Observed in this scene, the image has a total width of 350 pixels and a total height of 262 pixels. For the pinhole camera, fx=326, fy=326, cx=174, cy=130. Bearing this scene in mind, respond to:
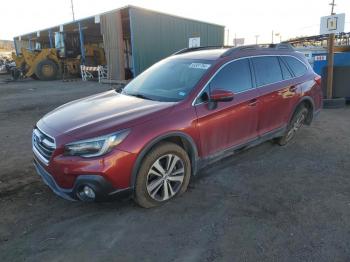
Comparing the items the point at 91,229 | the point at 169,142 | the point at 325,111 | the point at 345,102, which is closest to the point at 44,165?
the point at 91,229

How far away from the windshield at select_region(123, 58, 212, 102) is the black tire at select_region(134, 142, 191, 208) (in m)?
0.66

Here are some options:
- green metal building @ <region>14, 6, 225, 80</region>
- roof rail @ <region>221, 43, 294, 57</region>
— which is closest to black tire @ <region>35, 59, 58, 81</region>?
green metal building @ <region>14, 6, 225, 80</region>

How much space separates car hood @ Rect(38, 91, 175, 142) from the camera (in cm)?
332

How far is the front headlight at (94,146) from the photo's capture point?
321 cm

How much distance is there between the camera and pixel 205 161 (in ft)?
13.5

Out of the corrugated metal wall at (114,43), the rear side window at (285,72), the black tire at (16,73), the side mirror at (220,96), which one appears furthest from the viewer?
the black tire at (16,73)

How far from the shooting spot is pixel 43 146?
140 inches

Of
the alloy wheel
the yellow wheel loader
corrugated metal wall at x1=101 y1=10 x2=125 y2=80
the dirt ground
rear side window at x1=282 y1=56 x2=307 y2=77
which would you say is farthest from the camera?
the yellow wheel loader

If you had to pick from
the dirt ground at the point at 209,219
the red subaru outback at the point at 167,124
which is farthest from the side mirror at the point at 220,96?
the dirt ground at the point at 209,219

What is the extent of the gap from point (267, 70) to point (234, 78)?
0.87m

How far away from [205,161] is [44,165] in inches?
74.4

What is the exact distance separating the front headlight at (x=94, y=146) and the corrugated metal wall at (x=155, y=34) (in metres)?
15.5

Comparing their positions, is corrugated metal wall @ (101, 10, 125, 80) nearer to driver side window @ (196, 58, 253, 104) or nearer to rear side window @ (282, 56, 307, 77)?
rear side window @ (282, 56, 307, 77)

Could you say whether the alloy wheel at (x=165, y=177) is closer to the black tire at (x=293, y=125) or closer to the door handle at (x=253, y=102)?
the door handle at (x=253, y=102)
